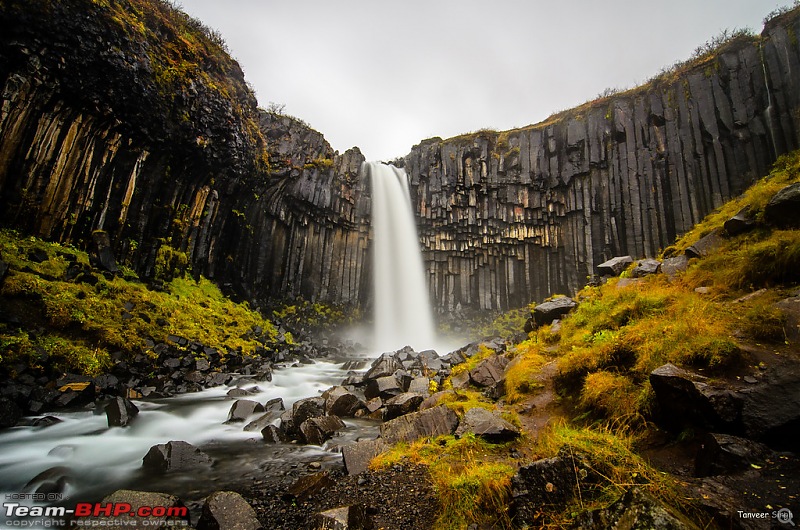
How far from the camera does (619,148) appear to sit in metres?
21.6

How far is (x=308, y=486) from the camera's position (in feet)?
15.4

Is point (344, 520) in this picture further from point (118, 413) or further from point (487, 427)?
point (118, 413)

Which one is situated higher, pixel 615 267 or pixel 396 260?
pixel 396 260

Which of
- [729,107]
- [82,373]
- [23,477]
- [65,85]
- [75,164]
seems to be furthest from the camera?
[729,107]

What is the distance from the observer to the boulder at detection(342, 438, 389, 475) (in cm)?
515

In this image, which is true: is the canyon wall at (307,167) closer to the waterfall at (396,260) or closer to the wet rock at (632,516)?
the waterfall at (396,260)

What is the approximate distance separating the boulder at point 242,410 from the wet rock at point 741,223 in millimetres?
12245

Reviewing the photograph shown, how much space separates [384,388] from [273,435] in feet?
11.4

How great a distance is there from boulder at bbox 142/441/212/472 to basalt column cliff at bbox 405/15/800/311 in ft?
71.3

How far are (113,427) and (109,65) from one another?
42.6ft

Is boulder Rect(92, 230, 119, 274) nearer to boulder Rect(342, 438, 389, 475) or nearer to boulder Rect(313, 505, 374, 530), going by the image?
boulder Rect(342, 438, 389, 475)

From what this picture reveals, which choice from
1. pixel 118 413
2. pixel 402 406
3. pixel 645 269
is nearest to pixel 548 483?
pixel 402 406

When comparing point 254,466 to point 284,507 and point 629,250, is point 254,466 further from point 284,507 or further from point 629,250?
point 629,250

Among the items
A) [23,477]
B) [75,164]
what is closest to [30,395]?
[23,477]
